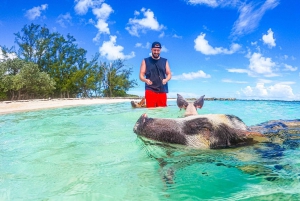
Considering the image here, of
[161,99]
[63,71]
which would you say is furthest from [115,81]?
[161,99]

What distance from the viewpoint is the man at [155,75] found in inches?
355

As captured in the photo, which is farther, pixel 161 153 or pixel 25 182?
pixel 161 153

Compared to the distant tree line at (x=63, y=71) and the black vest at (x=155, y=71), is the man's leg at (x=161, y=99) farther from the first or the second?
the distant tree line at (x=63, y=71)

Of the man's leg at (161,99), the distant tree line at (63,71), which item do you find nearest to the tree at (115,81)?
the distant tree line at (63,71)

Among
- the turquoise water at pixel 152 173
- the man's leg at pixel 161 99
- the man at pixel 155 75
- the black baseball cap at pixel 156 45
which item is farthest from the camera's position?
the man's leg at pixel 161 99

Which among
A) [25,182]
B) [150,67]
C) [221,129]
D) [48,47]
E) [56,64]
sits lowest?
[25,182]

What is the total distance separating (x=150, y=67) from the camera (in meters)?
9.09

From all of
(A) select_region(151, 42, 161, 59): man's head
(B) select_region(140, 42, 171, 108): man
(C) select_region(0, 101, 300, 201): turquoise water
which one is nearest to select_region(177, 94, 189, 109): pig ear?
(B) select_region(140, 42, 171, 108): man

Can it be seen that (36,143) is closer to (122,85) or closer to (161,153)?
(161,153)

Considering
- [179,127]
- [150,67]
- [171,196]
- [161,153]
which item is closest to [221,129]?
[179,127]

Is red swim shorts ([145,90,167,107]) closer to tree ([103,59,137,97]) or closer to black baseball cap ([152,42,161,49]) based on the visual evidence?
black baseball cap ([152,42,161,49])

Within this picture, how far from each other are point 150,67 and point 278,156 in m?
6.55

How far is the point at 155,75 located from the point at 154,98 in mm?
976

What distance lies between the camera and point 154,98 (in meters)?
9.49
